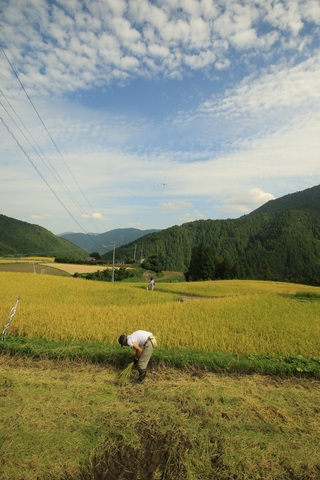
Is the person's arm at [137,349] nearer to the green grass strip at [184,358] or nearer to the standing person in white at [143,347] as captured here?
the standing person in white at [143,347]

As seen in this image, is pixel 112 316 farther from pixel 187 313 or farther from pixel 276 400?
pixel 276 400

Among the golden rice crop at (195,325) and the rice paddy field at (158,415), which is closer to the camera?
the rice paddy field at (158,415)

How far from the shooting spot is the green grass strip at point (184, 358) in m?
6.38

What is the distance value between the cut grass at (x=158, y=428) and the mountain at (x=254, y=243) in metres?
96.1

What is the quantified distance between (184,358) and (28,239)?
155816mm

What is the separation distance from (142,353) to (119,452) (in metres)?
2.02

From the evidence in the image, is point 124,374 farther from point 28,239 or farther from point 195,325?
point 28,239

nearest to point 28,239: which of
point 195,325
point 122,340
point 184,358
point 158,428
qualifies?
point 195,325

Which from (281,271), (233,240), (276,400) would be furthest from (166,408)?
(233,240)

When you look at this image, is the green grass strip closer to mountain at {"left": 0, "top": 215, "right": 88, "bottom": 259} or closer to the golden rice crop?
the golden rice crop

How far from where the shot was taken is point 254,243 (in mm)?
143625

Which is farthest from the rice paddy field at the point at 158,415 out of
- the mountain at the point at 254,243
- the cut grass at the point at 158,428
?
the mountain at the point at 254,243

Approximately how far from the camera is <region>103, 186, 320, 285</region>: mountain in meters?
119

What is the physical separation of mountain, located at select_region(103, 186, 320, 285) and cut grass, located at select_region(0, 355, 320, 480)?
96057 mm
